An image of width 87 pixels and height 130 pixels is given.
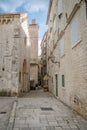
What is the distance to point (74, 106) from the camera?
792cm

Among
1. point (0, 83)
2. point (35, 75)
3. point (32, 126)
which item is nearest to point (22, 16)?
point (0, 83)

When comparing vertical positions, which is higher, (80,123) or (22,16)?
(22,16)

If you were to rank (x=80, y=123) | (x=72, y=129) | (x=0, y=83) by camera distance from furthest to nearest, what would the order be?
(x=0, y=83) < (x=80, y=123) < (x=72, y=129)

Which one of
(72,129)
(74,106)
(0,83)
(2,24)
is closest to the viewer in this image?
(72,129)

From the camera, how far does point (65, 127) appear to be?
5.30 metres

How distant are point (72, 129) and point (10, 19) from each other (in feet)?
42.5

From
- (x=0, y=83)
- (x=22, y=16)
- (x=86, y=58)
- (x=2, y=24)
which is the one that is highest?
(x=22, y=16)

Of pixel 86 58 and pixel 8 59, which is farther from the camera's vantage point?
pixel 8 59

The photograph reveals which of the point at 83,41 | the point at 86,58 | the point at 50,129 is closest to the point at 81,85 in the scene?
the point at 86,58

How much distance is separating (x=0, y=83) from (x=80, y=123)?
10.2m

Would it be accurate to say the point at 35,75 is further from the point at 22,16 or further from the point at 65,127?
the point at 65,127

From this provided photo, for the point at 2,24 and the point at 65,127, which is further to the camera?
the point at 2,24

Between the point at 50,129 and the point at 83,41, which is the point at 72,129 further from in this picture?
the point at 83,41

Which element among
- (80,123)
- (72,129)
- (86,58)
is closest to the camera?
(72,129)
